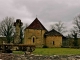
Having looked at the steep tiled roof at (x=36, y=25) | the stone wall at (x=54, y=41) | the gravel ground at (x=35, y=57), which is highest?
the steep tiled roof at (x=36, y=25)

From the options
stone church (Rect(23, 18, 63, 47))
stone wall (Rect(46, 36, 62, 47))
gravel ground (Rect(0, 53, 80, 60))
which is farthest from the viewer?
stone wall (Rect(46, 36, 62, 47))

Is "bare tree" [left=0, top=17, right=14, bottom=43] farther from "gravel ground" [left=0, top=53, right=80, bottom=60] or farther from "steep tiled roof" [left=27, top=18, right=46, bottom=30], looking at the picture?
"gravel ground" [left=0, top=53, right=80, bottom=60]

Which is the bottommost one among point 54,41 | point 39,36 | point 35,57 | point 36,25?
point 35,57

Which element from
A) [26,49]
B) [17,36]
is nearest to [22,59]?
[26,49]

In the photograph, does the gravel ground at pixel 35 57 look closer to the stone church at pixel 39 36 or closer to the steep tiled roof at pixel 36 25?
the stone church at pixel 39 36

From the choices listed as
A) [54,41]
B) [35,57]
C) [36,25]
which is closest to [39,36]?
[36,25]

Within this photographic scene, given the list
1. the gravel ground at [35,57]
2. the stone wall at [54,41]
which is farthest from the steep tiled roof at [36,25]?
the gravel ground at [35,57]

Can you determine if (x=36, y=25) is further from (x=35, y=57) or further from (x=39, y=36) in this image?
(x=35, y=57)

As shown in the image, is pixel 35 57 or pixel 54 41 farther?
pixel 54 41

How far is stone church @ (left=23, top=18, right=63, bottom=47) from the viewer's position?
42.5m

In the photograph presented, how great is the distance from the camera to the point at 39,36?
1684 inches

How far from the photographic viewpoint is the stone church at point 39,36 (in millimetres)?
42500

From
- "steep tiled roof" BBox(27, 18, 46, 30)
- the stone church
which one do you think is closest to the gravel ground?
the stone church

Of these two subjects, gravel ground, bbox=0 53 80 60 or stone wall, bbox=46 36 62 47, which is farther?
stone wall, bbox=46 36 62 47
